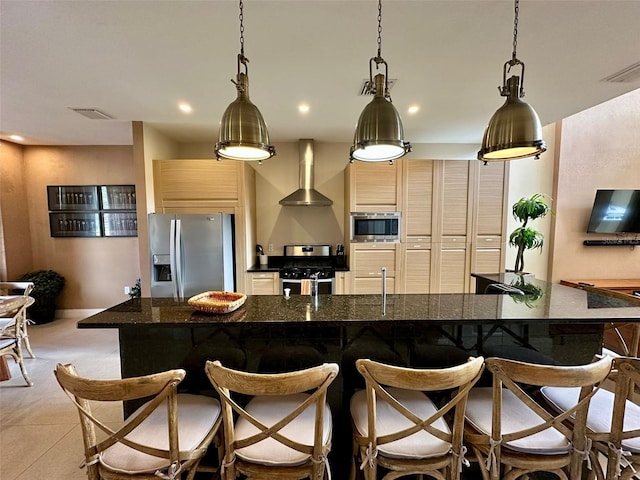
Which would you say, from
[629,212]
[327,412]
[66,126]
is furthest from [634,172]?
[66,126]

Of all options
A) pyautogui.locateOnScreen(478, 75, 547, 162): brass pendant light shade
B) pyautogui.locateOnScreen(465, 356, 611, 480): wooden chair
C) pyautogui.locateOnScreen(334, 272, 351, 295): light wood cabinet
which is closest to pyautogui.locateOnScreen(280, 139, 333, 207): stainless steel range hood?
pyautogui.locateOnScreen(334, 272, 351, 295): light wood cabinet

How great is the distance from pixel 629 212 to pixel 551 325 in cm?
447

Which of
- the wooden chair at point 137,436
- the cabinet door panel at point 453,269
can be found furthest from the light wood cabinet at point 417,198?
the wooden chair at point 137,436

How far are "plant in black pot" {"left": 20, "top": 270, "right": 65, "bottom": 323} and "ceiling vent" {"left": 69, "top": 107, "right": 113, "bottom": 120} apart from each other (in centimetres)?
284

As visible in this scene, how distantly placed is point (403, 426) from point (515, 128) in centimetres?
156

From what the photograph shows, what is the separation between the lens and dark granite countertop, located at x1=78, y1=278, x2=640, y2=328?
4.70ft

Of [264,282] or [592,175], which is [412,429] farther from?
[592,175]

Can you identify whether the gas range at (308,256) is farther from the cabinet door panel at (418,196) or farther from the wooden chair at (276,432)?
the wooden chair at (276,432)

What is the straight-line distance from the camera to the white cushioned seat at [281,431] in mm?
1100

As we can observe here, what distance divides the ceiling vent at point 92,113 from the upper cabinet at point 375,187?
2.95m

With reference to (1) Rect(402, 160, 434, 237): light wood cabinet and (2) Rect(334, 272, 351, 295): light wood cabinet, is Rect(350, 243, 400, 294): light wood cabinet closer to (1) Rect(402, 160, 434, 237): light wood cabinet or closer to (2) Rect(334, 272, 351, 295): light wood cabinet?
(2) Rect(334, 272, 351, 295): light wood cabinet

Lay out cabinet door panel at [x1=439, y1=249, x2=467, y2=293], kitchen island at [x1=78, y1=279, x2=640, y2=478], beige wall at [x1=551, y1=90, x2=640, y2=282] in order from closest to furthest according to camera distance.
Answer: kitchen island at [x1=78, y1=279, x2=640, y2=478] → cabinet door panel at [x1=439, y1=249, x2=467, y2=293] → beige wall at [x1=551, y1=90, x2=640, y2=282]

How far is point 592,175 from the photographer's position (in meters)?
4.41

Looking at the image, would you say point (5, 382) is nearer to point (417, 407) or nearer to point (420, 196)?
point (417, 407)
